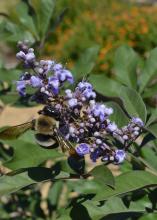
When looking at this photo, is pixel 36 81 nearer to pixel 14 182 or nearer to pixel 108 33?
pixel 14 182

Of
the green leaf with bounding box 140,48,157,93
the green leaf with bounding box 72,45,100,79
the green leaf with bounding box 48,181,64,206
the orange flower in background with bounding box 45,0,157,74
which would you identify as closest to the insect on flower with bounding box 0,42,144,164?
the green leaf with bounding box 140,48,157,93

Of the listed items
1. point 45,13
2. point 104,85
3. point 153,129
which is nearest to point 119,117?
point 153,129

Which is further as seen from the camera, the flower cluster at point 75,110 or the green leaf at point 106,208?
the green leaf at point 106,208

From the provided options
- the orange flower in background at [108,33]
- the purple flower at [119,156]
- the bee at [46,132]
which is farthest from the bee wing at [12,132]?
the orange flower in background at [108,33]

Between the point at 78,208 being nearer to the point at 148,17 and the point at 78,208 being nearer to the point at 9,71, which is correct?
the point at 9,71

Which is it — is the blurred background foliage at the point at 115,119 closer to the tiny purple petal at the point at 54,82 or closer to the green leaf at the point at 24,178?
the green leaf at the point at 24,178
